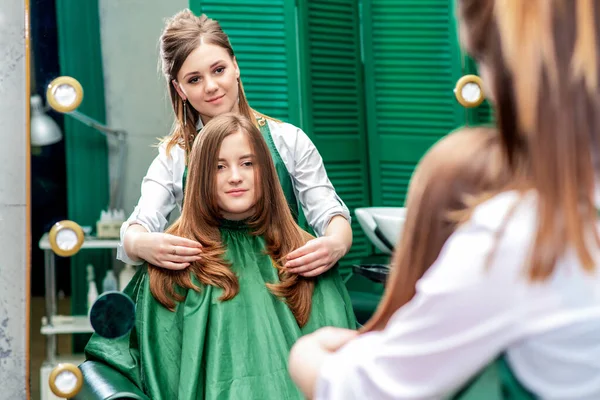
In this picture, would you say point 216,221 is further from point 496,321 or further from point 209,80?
point 496,321

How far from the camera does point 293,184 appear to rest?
2.51 m

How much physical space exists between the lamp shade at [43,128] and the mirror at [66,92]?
0.09 metres

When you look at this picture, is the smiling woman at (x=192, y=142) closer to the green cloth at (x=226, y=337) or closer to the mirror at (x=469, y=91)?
the green cloth at (x=226, y=337)

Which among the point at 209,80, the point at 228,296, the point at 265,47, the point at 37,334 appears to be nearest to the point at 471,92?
the point at 265,47

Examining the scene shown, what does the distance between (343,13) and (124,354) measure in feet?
5.70

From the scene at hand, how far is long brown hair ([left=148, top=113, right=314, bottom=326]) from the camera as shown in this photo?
7.22 feet

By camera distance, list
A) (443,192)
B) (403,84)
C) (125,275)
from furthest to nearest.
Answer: (403,84)
(125,275)
(443,192)

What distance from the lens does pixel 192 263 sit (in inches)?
87.4

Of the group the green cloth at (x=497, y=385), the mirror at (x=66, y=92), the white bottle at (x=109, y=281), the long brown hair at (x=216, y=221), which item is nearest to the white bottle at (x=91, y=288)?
the white bottle at (x=109, y=281)

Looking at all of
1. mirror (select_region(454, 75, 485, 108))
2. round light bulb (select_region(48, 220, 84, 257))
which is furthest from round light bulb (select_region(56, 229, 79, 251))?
mirror (select_region(454, 75, 485, 108))

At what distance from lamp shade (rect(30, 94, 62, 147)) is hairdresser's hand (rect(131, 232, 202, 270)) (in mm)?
811

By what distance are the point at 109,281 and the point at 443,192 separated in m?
2.14

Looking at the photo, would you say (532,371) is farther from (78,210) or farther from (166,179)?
(78,210)

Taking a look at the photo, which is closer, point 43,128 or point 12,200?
point 43,128
